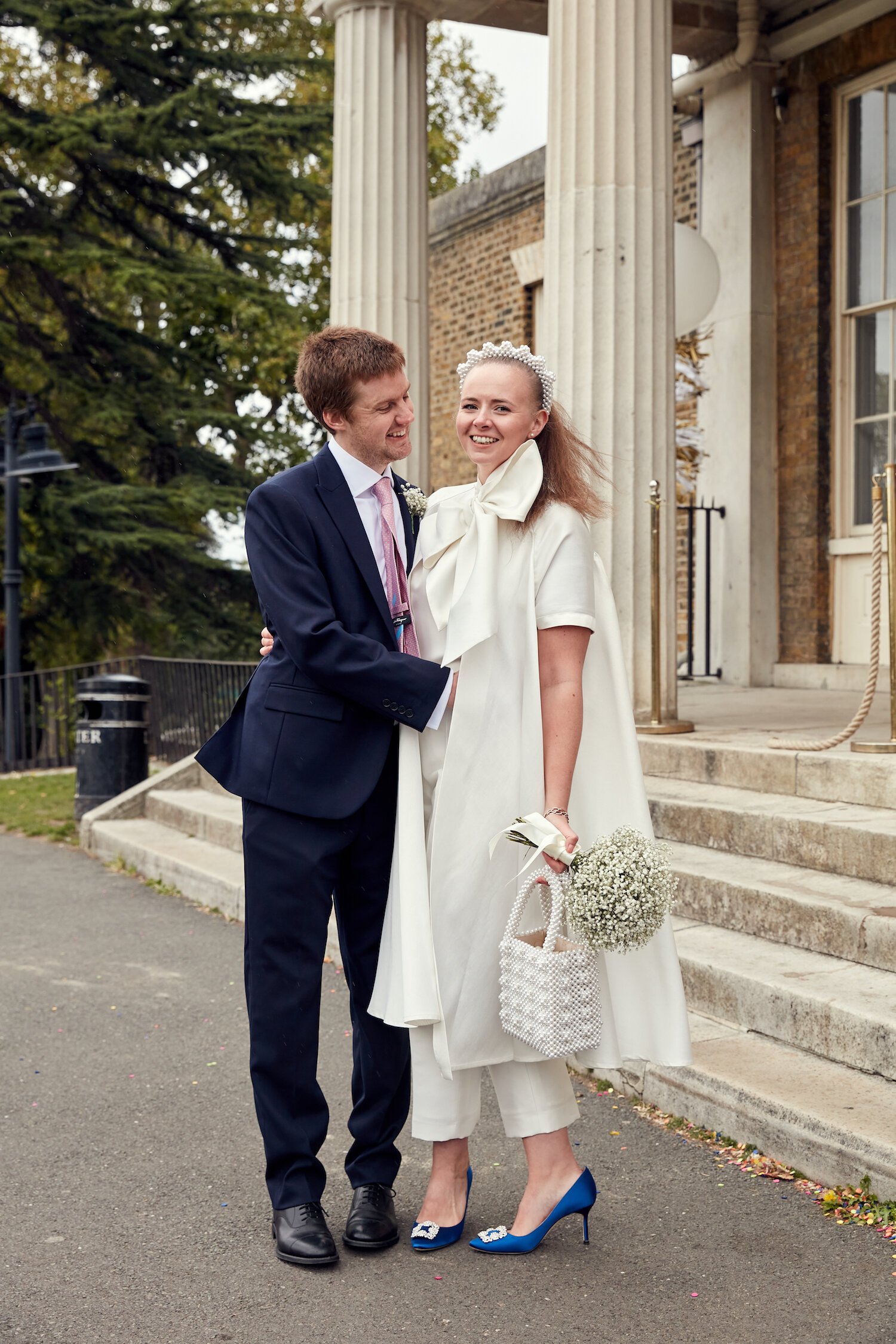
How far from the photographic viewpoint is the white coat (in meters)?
3.07

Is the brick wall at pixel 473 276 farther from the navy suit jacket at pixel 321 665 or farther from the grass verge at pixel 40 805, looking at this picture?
the navy suit jacket at pixel 321 665

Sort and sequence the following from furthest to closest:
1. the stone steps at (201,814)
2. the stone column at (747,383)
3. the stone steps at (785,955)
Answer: the stone column at (747,383)
the stone steps at (201,814)
the stone steps at (785,955)

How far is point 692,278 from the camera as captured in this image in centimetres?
966

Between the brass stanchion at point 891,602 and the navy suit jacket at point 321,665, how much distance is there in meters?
3.43

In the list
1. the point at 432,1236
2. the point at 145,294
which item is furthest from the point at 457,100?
the point at 432,1236

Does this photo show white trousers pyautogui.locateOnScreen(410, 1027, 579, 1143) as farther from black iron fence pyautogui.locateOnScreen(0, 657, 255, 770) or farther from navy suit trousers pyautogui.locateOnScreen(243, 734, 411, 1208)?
black iron fence pyautogui.locateOnScreen(0, 657, 255, 770)

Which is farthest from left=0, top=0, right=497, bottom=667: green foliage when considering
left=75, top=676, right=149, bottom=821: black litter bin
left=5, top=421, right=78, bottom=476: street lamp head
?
left=75, top=676, right=149, bottom=821: black litter bin

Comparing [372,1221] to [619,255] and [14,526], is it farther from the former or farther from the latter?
[14,526]

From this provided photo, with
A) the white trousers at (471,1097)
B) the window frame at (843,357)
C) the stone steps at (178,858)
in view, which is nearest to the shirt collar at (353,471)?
the white trousers at (471,1097)

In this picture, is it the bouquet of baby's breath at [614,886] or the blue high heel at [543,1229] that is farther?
the blue high heel at [543,1229]

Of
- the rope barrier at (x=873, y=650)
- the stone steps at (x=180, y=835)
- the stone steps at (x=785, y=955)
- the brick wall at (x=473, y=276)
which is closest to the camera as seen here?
the stone steps at (x=785, y=955)

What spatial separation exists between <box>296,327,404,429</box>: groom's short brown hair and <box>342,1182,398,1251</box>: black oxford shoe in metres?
1.87

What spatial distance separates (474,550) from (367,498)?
0.33 metres

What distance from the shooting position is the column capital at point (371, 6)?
9094 millimetres
